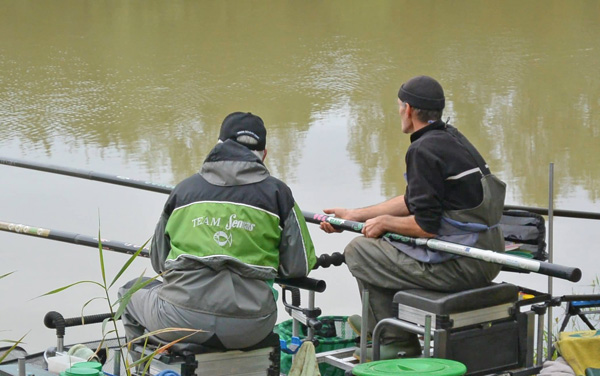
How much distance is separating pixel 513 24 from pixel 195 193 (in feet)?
33.1

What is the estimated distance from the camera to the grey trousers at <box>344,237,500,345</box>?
3104 mm

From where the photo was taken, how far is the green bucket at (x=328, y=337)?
12.0 feet

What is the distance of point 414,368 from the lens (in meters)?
2.66

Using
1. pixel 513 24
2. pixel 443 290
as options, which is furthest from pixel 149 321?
pixel 513 24

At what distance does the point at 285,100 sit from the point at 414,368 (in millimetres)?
7068

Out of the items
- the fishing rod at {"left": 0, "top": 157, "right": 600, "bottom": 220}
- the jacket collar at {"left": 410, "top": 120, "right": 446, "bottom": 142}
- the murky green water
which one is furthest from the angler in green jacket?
the murky green water

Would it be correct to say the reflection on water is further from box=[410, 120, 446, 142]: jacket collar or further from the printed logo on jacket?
the printed logo on jacket

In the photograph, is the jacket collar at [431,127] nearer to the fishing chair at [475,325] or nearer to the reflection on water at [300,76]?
the fishing chair at [475,325]

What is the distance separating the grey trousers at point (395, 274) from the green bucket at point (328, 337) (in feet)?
1.42

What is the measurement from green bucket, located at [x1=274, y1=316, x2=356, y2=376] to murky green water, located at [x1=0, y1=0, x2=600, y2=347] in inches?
67.1

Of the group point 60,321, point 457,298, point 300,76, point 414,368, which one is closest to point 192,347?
point 414,368

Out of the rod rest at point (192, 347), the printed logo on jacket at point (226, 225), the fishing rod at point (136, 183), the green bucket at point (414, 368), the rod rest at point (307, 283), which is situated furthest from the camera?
the fishing rod at point (136, 183)

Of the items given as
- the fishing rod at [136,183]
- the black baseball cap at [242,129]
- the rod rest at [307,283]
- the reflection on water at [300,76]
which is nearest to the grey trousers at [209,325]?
the rod rest at [307,283]

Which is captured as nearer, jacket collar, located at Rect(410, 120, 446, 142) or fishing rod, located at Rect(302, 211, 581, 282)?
fishing rod, located at Rect(302, 211, 581, 282)
